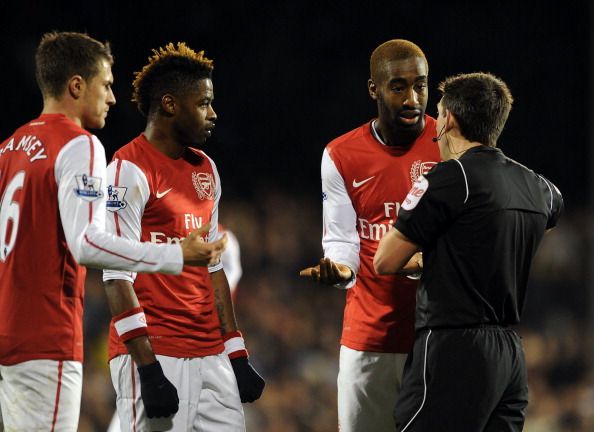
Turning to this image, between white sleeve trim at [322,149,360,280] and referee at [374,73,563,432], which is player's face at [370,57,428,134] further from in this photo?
referee at [374,73,563,432]

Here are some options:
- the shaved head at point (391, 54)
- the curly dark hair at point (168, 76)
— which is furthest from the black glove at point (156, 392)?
the shaved head at point (391, 54)

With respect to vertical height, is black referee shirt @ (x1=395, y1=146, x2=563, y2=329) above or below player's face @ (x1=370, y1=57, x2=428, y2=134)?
below

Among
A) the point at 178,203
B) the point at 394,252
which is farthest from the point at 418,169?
the point at 178,203

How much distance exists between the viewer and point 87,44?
10.3 ft

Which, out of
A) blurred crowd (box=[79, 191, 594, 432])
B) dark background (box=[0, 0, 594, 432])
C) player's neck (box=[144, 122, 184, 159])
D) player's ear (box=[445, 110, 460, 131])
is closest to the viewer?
player's ear (box=[445, 110, 460, 131])

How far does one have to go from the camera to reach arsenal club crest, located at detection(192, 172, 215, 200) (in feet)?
11.7

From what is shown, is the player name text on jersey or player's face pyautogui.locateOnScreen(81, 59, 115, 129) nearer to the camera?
the player name text on jersey

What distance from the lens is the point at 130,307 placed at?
327cm

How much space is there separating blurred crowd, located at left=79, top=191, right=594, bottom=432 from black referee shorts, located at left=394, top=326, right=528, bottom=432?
4.71 metres

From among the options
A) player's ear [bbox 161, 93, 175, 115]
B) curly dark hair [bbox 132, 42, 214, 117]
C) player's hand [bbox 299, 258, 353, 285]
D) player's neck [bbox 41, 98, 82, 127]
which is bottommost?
player's hand [bbox 299, 258, 353, 285]

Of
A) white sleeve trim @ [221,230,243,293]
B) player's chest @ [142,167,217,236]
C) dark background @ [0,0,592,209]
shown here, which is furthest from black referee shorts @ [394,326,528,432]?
dark background @ [0,0,592,209]

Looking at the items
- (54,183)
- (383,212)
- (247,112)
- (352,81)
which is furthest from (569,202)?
(54,183)

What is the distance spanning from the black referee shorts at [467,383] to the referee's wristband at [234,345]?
2.70ft

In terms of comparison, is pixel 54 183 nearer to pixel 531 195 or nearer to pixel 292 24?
pixel 531 195
